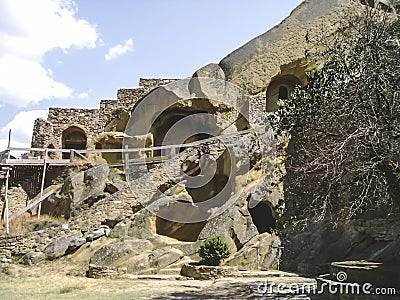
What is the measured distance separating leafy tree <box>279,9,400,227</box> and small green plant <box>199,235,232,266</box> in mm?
2773

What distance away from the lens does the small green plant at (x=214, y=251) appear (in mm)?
12461

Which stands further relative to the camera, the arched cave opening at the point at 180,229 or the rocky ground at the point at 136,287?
the arched cave opening at the point at 180,229

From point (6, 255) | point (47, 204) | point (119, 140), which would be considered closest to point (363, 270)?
point (6, 255)

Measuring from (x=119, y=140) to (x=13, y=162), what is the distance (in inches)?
243

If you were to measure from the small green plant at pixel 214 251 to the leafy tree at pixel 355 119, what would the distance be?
277 centimetres

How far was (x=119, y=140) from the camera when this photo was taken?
23859 mm

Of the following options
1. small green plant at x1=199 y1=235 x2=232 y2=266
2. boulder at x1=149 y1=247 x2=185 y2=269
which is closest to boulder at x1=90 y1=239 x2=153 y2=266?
boulder at x1=149 y1=247 x2=185 y2=269

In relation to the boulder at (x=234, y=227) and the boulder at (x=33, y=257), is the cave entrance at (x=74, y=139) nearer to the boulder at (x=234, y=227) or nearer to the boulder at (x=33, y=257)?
the boulder at (x=33, y=257)

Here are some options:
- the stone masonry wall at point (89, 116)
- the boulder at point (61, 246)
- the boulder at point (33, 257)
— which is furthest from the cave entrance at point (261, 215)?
the stone masonry wall at point (89, 116)

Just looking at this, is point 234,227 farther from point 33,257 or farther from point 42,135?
point 42,135

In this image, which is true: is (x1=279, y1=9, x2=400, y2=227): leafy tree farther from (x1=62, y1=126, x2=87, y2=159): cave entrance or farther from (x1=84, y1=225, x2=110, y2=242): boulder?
(x1=62, y1=126, x2=87, y2=159): cave entrance

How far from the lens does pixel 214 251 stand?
12477 mm

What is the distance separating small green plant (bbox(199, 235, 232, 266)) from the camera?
40.9 feet

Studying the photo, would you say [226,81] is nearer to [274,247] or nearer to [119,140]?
[119,140]
